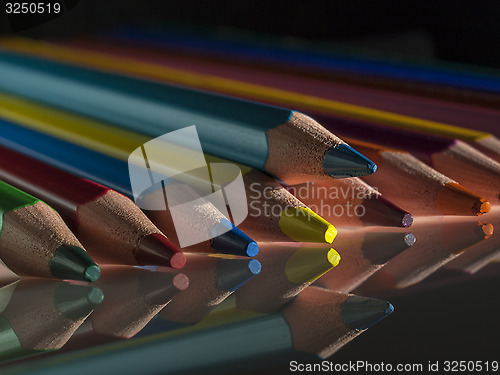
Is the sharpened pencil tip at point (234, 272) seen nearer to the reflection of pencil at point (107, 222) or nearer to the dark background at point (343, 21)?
the reflection of pencil at point (107, 222)

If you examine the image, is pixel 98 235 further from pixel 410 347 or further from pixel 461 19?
pixel 461 19

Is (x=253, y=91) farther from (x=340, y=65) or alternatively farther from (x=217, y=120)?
(x=217, y=120)

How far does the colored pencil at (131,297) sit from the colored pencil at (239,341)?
0.02 m

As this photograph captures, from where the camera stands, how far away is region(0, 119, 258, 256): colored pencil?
0.41 m

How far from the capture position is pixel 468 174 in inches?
21.8

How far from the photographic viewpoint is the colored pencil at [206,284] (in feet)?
1.13

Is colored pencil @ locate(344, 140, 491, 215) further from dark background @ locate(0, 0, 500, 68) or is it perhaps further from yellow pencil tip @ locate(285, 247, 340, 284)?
dark background @ locate(0, 0, 500, 68)

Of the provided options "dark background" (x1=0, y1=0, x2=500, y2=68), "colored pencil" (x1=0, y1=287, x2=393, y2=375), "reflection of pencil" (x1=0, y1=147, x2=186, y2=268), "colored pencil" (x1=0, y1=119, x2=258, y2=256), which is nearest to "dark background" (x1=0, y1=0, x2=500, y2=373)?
"dark background" (x1=0, y1=0, x2=500, y2=68)

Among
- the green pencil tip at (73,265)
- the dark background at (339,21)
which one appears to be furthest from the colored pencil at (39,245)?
the dark background at (339,21)

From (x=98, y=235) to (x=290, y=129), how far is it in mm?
147

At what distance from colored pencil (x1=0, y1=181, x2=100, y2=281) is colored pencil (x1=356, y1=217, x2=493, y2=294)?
15 centimetres

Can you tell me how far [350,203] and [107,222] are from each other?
0.55 feet

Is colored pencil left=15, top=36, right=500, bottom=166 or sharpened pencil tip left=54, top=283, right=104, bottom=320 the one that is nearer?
sharpened pencil tip left=54, top=283, right=104, bottom=320

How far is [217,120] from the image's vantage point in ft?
1.69
